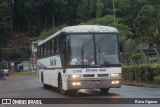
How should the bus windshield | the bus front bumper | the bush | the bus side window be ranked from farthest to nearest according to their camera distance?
1. the bush
2. the bus side window
3. the bus windshield
4. the bus front bumper

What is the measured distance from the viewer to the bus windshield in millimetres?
21938

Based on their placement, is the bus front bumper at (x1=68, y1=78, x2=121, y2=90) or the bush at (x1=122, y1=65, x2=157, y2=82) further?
the bush at (x1=122, y1=65, x2=157, y2=82)

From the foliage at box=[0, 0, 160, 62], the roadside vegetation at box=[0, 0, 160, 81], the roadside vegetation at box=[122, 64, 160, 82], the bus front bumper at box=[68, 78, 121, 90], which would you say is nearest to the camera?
the bus front bumper at box=[68, 78, 121, 90]

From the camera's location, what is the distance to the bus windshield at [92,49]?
864 inches

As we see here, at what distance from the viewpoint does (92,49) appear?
2206cm

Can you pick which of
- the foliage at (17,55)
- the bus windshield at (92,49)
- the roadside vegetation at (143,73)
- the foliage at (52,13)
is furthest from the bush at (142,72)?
the foliage at (17,55)

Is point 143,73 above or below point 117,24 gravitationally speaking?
below

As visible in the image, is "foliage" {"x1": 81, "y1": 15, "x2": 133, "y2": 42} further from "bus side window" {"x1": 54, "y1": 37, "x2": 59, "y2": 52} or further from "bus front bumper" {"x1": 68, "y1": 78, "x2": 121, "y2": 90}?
"bus front bumper" {"x1": 68, "y1": 78, "x2": 121, "y2": 90}

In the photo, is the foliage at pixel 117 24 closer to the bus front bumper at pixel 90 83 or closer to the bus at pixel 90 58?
the bus at pixel 90 58

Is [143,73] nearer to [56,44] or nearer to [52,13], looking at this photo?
[56,44]

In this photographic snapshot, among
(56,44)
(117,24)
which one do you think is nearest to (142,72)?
(56,44)

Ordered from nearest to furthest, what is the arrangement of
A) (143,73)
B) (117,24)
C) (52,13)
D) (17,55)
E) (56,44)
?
(56,44) → (143,73) → (117,24) → (17,55) → (52,13)

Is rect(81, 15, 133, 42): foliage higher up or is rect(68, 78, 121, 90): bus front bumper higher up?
rect(81, 15, 133, 42): foliage

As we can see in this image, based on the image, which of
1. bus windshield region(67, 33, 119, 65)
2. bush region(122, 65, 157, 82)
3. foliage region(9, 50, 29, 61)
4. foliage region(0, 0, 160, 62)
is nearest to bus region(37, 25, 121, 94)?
bus windshield region(67, 33, 119, 65)
